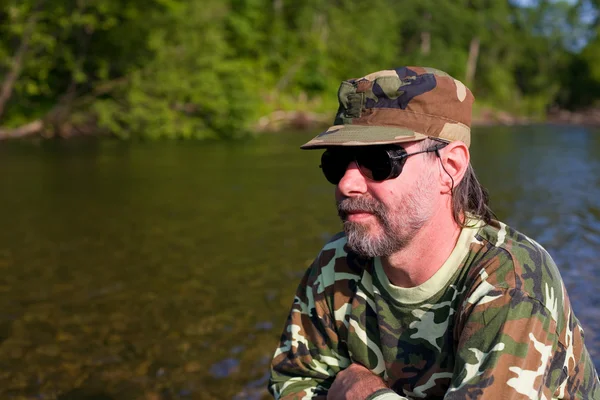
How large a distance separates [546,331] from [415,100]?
33.1 inches

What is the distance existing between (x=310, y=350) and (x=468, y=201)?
33.8 inches

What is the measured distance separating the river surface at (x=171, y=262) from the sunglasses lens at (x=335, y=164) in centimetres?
262

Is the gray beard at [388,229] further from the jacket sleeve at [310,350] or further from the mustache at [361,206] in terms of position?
the jacket sleeve at [310,350]

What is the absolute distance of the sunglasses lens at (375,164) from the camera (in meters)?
2.18

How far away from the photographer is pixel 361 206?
229 centimetres

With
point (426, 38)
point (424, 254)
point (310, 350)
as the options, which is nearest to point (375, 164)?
point (424, 254)

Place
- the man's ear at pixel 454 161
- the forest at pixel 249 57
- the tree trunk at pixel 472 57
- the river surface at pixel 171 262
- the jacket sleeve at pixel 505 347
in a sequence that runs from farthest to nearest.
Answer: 1. the tree trunk at pixel 472 57
2. the forest at pixel 249 57
3. the river surface at pixel 171 262
4. the man's ear at pixel 454 161
5. the jacket sleeve at pixel 505 347

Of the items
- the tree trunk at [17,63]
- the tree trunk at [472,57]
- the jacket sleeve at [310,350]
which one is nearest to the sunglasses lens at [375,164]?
the jacket sleeve at [310,350]

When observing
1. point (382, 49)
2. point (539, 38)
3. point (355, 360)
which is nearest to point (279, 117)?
point (382, 49)

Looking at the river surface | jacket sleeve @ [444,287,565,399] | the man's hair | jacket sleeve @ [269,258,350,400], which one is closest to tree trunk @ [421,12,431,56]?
the river surface

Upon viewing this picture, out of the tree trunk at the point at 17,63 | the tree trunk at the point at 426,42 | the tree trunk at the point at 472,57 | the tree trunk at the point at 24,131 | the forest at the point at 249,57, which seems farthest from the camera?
the tree trunk at the point at 472,57

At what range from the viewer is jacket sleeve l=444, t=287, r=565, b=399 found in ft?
6.22

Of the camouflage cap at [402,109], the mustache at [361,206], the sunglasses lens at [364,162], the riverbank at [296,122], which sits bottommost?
the riverbank at [296,122]

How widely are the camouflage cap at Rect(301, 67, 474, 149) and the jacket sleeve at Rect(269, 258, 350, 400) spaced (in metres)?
0.67
